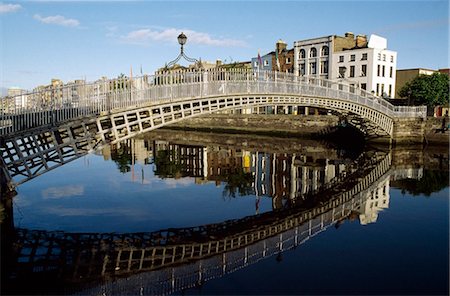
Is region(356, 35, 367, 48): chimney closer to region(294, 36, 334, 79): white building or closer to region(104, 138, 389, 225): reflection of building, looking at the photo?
region(294, 36, 334, 79): white building

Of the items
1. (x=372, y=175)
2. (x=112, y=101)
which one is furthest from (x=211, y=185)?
(x=372, y=175)

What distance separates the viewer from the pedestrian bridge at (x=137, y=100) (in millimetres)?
13070

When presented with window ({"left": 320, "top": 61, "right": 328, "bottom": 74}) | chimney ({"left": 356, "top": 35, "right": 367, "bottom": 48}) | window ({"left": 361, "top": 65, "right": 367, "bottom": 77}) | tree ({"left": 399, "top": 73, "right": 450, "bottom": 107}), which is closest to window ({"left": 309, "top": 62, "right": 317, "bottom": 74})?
window ({"left": 320, "top": 61, "right": 328, "bottom": 74})

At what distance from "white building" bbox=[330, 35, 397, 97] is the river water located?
79.5 ft

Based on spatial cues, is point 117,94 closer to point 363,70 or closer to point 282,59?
point 363,70

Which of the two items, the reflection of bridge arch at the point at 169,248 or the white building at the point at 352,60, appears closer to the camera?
the reflection of bridge arch at the point at 169,248

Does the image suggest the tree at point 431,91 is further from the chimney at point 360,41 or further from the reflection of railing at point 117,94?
the reflection of railing at point 117,94

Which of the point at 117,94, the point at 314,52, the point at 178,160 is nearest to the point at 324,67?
the point at 314,52

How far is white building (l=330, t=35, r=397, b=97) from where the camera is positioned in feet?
148

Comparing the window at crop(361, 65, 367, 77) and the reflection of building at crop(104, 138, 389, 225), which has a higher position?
the window at crop(361, 65, 367, 77)

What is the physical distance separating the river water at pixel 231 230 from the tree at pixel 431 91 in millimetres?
21965

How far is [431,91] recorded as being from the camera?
42062mm

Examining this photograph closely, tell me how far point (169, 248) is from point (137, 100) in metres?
6.63

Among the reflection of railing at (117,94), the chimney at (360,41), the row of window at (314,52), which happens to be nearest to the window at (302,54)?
the row of window at (314,52)
